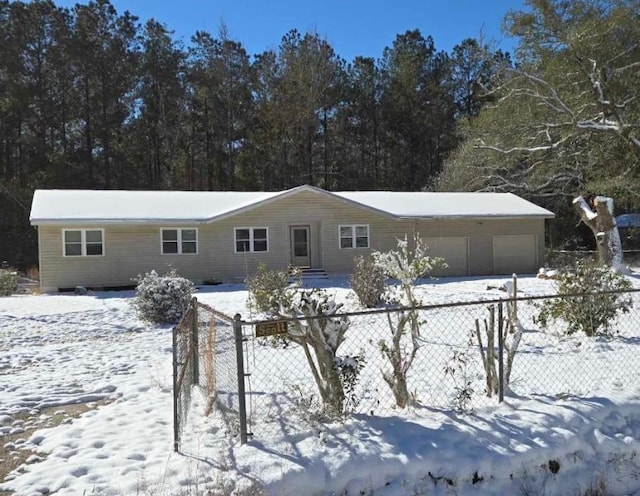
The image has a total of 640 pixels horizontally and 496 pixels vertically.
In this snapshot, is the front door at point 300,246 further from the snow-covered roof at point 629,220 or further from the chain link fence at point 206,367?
the snow-covered roof at point 629,220

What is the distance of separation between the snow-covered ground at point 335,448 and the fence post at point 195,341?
35 cm

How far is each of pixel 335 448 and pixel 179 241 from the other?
16512mm

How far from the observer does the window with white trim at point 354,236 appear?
21.9m

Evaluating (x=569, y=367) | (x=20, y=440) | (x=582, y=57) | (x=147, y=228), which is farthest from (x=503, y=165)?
(x=20, y=440)

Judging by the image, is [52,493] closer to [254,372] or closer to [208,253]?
[254,372]


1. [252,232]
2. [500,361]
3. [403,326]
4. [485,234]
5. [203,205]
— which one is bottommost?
[500,361]

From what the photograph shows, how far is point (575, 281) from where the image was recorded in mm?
8781

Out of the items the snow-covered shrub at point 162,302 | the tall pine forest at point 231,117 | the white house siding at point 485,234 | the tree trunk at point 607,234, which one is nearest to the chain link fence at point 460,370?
the snow-covered shrub at point 162,302

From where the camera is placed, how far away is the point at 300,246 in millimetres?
21812

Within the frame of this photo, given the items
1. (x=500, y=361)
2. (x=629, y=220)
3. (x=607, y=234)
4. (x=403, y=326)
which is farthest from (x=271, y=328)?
(x=629, y=220)

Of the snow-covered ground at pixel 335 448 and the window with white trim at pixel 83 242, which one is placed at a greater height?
the window with white trim at pixel 83 242

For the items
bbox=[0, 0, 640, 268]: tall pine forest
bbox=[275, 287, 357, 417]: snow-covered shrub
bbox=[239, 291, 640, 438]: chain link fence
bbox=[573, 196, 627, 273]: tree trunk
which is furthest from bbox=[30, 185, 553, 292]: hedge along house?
bbox=[275, 287, 357, 417]: snow-covered shrub

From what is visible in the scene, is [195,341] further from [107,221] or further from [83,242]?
[83,242]

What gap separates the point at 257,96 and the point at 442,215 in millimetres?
21052
